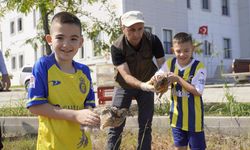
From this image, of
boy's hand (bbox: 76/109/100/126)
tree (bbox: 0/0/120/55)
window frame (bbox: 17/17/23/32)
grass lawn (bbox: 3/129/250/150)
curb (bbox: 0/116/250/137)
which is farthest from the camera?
window frame (bbox: 17/17/23/32)

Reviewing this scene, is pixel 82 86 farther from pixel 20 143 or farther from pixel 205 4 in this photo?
pixel 205 4

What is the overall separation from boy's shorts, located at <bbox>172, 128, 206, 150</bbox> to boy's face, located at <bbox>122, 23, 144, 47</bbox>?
1068 millimetres

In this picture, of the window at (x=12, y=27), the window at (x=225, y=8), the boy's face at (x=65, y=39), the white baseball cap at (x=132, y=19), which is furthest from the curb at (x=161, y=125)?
the window at (x=12, y=27)

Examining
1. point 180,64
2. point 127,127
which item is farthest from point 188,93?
point 127,127

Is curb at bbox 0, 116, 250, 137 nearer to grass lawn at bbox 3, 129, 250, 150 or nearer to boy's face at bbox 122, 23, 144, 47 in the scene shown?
grass lawn at bbox 3, 129, 250, 150

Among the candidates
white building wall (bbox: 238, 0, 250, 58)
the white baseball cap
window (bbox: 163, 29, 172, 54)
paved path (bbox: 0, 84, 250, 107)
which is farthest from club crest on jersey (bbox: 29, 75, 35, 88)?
white building wall (bbox: 238, 0, 250, 58)

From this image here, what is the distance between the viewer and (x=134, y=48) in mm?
4629

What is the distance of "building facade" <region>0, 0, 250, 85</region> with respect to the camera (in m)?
28.0

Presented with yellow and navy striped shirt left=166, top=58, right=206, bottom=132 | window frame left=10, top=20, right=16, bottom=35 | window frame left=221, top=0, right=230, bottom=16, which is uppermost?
window frame left=221, top=0, right=230, bottom=16

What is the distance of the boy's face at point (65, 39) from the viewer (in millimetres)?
2451

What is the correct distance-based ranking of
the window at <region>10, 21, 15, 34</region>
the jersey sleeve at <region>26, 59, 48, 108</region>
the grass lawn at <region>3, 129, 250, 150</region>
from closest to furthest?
the jersey sleeve at <region>26, 59, 48, 108</region>, the grass lawn at <region>3, 129, 250, 150</region>, the window at <region>10, 21, 15, 34</region>

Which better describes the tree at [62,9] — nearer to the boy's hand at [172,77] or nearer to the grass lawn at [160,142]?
the grass lawn at [160,142]

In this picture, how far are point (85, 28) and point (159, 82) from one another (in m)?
6.62

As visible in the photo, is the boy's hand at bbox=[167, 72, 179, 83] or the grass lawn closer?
the boy's hand at bbox=[167, 72, 179, 83]
